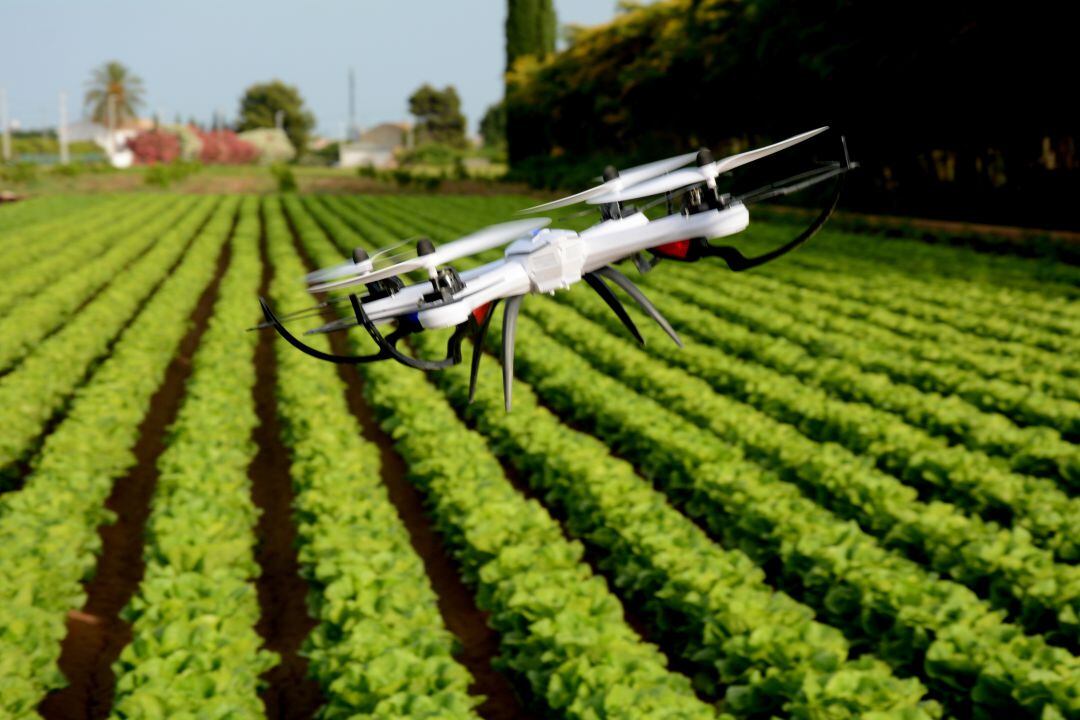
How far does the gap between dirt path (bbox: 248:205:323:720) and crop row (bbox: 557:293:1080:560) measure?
12.6 ft

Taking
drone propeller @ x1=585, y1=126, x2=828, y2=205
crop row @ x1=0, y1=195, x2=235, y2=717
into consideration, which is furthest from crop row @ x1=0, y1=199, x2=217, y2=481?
drone propeller @ x1=585, y1=126, x2=828, y2=205

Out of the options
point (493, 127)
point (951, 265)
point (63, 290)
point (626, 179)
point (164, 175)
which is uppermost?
point (493, 127)

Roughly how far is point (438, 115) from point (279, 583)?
12262 centimetres

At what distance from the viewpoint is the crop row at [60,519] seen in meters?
6.69

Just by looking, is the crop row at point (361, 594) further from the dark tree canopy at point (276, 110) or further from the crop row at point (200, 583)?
the dark tree canopy at point (276, 110)

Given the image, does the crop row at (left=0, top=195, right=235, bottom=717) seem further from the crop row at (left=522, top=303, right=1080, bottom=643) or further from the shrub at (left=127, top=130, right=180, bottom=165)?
the shrub at (left=127, top=130, right=180, bottom=165)

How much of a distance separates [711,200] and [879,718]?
5.38m

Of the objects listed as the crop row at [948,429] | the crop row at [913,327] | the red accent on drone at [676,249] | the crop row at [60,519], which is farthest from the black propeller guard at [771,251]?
the crop row at [913,327]

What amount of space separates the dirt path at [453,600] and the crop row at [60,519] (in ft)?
9.49

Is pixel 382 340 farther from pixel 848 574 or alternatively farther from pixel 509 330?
pixel 848 574

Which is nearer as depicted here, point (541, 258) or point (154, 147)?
point (541, 258)

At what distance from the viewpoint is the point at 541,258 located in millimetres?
769

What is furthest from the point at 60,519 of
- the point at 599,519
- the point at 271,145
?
the point at 271,145

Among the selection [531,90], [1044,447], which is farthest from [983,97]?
[531,90]
